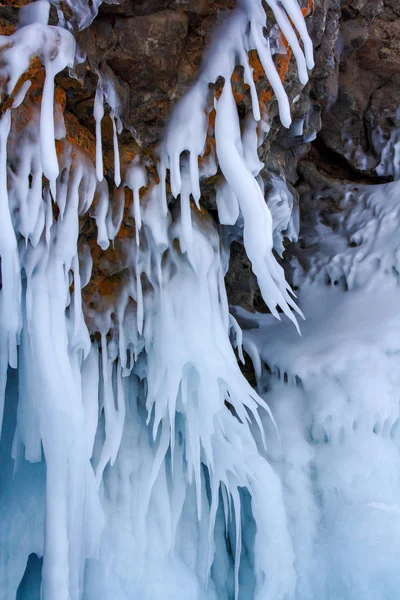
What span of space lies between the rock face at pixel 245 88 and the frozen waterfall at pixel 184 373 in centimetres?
5

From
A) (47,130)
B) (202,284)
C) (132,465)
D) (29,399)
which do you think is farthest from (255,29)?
(132,465)

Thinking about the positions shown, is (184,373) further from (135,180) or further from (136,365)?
(135,180)

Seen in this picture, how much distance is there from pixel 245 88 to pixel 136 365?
1.22 meters

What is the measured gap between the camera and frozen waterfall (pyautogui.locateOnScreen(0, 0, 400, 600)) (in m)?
1.82

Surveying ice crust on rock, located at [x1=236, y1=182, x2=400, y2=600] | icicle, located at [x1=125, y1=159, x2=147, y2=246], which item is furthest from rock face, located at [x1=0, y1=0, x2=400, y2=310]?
ice crust on rock, located at [x1=236, y1=182, x2=400, y2=600]

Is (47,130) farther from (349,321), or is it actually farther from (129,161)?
(349,321)

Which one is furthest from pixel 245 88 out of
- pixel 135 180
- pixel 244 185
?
pixel 135 180

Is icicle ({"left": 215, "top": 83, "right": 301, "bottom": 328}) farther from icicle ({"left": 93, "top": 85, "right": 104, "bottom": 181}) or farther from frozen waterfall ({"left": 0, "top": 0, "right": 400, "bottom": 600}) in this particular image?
icicle ({"left": 93, "top": 85, "right": 104, "bottom": 181})

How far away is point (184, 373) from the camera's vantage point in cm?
241

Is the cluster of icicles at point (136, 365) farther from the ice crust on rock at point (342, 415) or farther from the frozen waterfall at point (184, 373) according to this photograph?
the ice crust on rock at point (342, 415)

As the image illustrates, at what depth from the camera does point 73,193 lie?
1850 mm

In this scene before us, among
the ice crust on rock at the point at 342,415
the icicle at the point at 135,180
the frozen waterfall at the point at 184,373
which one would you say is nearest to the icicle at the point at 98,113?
the frozen waterfall at the point at 184,373

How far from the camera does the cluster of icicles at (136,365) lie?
1.78 meters

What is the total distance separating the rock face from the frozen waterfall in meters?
0.05
